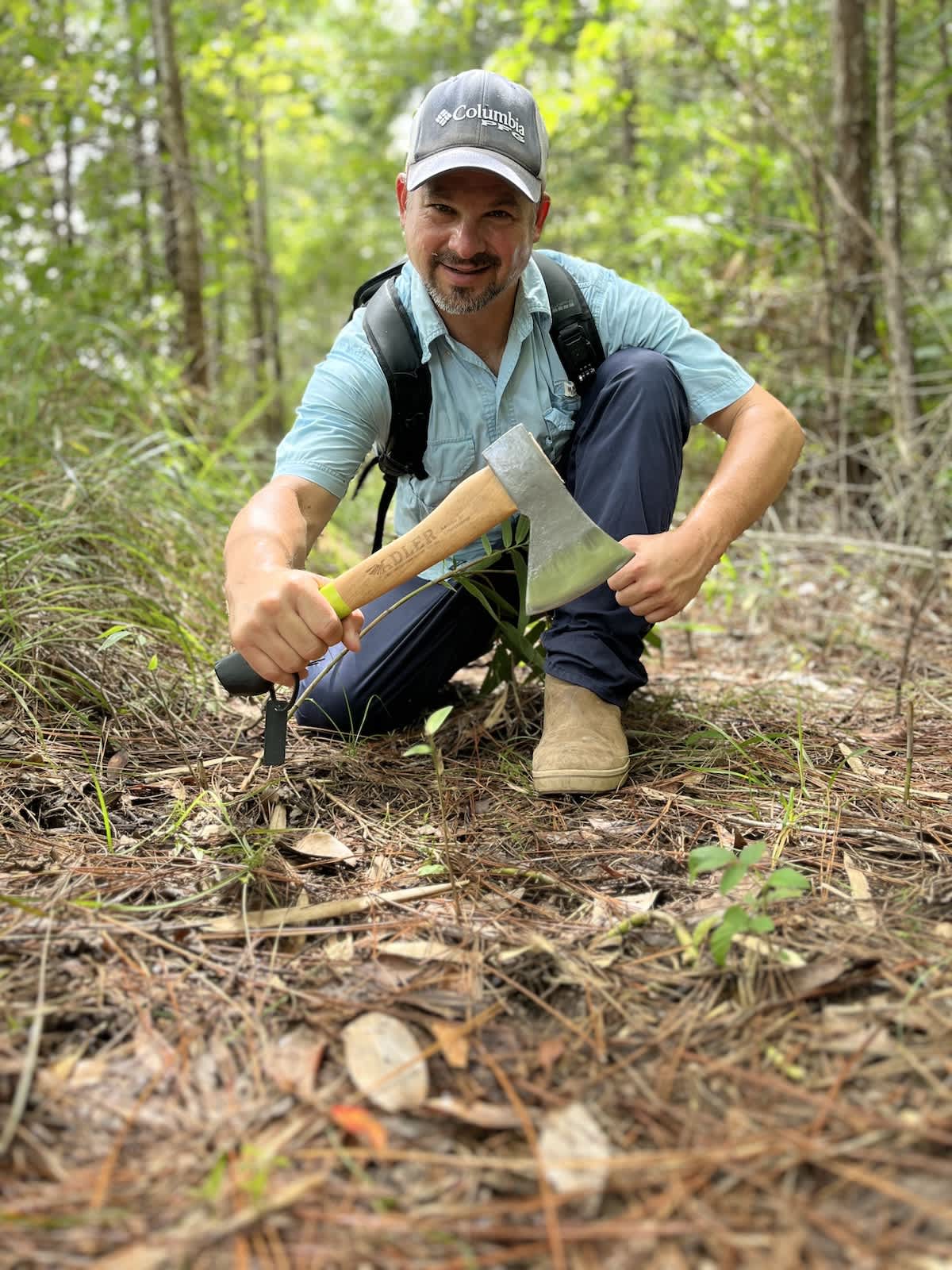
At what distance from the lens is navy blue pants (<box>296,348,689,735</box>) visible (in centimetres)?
254

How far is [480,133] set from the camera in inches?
99.1

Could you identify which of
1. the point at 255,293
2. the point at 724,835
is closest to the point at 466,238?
the point at 724,835

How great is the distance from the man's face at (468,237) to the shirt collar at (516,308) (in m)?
0.04

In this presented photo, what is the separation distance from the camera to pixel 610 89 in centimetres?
821

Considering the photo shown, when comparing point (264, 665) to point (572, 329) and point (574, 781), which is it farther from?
point (572, 329)

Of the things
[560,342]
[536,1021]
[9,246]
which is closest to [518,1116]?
[536,1021]

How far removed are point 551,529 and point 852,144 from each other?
5070 millimetres

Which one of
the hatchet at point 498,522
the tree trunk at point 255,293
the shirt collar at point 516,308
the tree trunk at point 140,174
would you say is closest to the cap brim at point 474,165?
the shirt collar at point 516,308

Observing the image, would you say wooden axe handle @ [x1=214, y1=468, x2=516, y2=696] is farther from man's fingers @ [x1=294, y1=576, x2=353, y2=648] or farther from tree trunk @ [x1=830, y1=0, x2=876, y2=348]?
tree trunk @ [x1=830, y1=0, x2=876, y2=348]

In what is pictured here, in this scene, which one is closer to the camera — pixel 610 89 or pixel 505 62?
pixel 505 62

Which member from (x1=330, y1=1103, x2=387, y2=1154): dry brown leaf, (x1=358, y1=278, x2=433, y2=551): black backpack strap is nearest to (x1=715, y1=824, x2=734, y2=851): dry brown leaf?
(x1=330, y1=1103, x2=387, y2=1154): dry brown leaf

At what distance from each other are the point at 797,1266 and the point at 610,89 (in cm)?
914

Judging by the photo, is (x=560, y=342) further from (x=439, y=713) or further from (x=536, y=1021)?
(x=536, y=1021)

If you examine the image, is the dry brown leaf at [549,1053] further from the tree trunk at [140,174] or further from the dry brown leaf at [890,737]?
the tree trunk at [140,174]
